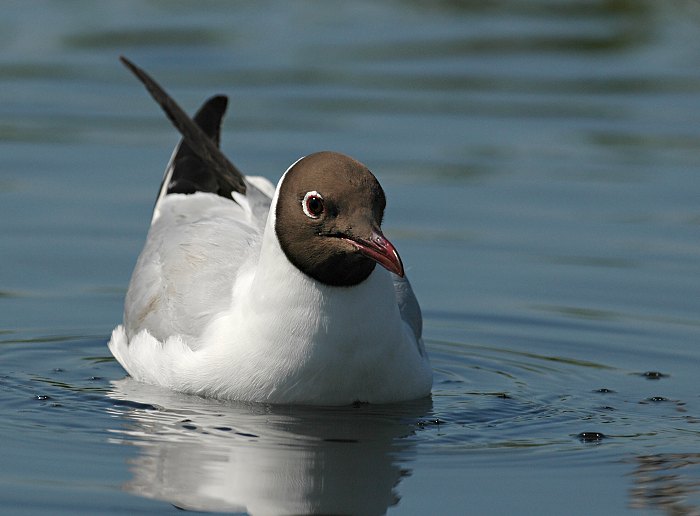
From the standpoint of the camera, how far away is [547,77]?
1784 centimetres

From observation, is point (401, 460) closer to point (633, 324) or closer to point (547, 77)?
point (633, 324)

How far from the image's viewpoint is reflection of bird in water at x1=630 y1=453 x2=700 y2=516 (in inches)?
297

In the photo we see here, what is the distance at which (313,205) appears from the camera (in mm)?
8516

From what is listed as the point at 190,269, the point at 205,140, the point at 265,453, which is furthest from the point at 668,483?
the point at 205,140

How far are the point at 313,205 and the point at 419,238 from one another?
160 inches

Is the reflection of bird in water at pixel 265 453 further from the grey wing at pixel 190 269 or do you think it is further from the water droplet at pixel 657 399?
the water droplet at pixel 657 399

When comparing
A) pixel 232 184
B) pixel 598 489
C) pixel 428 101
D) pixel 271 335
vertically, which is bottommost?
pixel 598 489

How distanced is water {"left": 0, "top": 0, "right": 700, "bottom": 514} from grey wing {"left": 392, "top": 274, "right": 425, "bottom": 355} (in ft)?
1.15

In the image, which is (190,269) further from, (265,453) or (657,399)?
(657,399)

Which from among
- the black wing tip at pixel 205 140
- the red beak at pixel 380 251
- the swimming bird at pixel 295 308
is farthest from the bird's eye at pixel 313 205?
the black wing tip at pixel 205 140

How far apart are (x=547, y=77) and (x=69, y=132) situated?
5136mm

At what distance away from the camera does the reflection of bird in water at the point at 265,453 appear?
24.9 feet

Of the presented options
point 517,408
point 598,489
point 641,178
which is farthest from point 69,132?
point 598,489

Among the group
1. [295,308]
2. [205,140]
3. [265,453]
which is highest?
[205,140]
